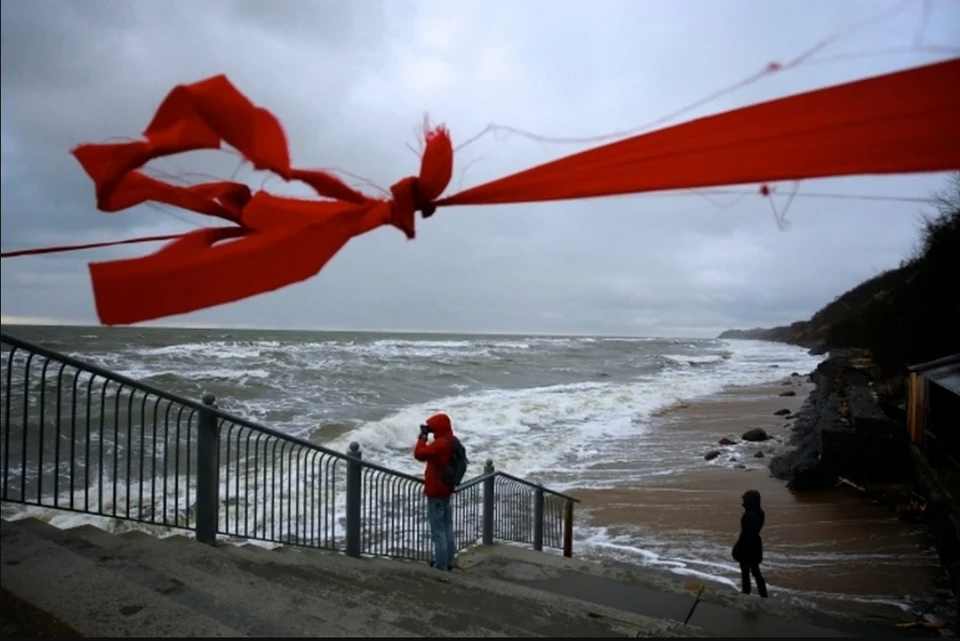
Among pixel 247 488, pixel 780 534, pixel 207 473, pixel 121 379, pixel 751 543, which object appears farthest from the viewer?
pixel 780 534

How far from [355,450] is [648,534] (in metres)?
4.89

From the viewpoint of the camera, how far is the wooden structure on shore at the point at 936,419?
20.6 feet

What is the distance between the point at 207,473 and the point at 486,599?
205cm

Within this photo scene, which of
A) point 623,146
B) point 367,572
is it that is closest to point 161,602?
point 367,572

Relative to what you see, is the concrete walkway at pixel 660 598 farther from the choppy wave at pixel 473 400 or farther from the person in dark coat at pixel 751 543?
the choppy wave at pixel 473 400

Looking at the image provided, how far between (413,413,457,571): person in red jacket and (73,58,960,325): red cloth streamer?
349 centimetres

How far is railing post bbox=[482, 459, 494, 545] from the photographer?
6.33 meters

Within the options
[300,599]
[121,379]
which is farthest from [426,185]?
[121,379]

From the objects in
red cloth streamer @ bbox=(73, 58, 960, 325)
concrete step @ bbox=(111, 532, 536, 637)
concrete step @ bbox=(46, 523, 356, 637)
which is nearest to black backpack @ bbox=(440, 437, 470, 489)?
concrete step @ bbox=(111, 532, 536, 637)

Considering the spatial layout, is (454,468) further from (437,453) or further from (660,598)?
(660,598)

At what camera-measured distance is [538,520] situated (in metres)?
7.26

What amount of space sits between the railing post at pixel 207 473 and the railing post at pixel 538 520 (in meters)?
3.94

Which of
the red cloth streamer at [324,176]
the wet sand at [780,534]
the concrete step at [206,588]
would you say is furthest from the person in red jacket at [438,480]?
the red cloth streamer at [324,176]

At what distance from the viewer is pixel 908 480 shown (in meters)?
8.61
